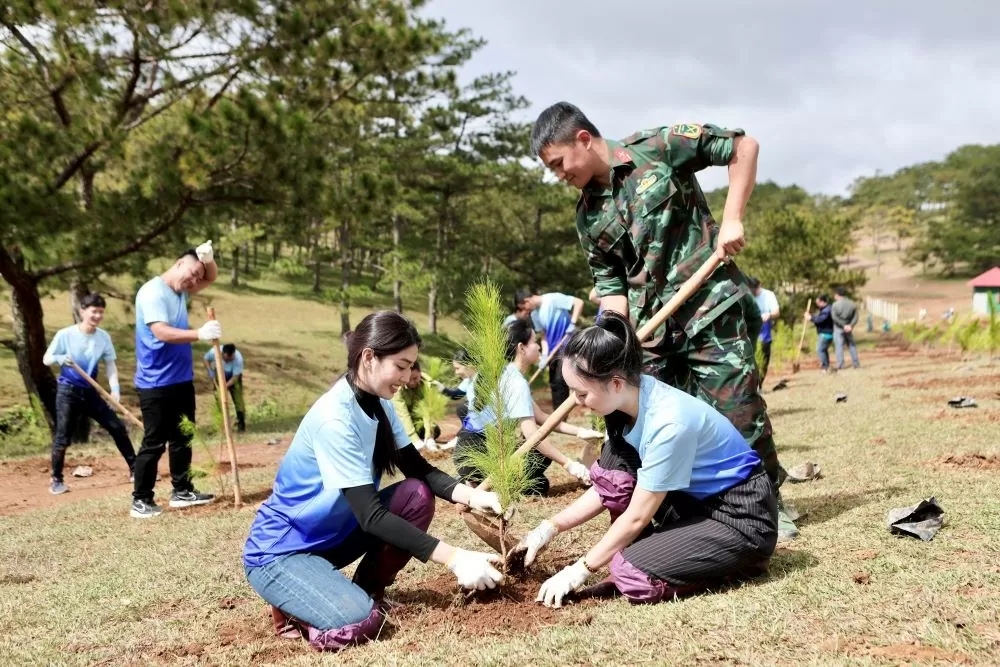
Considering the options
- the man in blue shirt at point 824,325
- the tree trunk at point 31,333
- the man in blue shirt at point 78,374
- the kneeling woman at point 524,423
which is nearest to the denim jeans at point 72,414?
the man in blue shirt at point 78,374

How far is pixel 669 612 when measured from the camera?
8.18 feet

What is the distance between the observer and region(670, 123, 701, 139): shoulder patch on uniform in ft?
10.6

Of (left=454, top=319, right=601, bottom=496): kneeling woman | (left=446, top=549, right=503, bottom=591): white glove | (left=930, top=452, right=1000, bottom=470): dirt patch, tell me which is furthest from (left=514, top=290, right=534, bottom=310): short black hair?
(left=446, top=549, right=503, bottom=591): white glove

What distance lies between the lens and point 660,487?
99.1 inches

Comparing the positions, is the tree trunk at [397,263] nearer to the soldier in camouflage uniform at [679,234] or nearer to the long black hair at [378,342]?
the soldier in camouflage uniform at [679,234]

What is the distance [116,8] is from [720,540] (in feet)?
31.2

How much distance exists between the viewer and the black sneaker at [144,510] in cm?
524

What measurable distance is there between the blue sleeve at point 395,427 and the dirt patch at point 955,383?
766cm

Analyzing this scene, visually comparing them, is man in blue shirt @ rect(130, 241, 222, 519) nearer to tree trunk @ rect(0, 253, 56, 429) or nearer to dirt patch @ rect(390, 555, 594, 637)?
dirt patch @ rect(390, 555, 594, 637)

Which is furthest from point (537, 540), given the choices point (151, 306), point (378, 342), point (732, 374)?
point (151, 306)

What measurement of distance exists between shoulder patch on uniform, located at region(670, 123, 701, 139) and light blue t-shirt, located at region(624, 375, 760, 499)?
1177 millimetres

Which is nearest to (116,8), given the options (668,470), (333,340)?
(668,470)

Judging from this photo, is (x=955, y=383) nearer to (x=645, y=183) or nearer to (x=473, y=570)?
(x=645, y=183)

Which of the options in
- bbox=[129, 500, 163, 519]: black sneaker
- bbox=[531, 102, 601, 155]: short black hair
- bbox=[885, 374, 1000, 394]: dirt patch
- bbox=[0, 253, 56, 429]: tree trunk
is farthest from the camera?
bbox=[0, 253, 56, 429]: tree trunk
